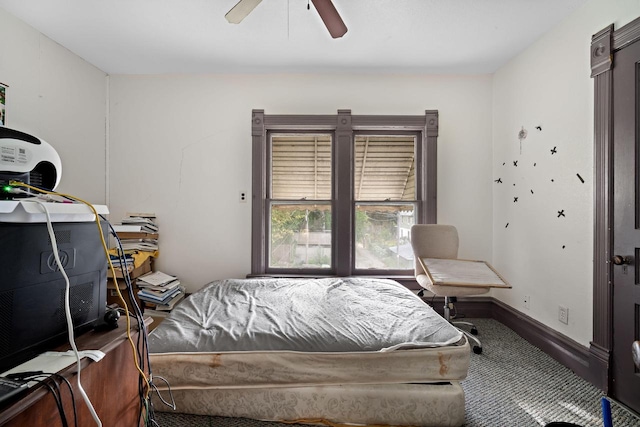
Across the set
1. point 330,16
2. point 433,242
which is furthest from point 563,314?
point 330,16

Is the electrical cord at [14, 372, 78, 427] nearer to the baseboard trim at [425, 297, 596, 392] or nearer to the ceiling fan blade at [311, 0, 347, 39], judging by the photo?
the ceiling fan blade at [311, 0, 347, 39]

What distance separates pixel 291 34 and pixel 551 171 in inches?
98.2

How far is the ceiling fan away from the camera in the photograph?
1.54 meters

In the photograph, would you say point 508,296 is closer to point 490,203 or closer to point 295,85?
point 490,203

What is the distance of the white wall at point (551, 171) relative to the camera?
6.33ft

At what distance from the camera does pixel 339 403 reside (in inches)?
55.4

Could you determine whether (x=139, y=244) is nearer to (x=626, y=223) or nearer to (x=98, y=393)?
(x=98, y=393)

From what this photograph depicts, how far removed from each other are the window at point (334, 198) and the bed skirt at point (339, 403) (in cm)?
164

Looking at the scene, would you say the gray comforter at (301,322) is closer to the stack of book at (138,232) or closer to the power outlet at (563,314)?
the stack of book at (138,232)

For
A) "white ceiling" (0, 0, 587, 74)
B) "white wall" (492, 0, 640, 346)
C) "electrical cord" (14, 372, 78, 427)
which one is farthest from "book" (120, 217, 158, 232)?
"white wall" (492, 0, 640, 346)

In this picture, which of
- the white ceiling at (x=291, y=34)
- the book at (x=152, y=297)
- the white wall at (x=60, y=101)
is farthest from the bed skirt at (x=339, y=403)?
the white ceiling at (x=291, y=34)

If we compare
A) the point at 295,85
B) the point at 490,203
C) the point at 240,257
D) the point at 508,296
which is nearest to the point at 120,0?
the point at 295,85

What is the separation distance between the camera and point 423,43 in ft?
7.91

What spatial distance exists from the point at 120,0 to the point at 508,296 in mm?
4193
